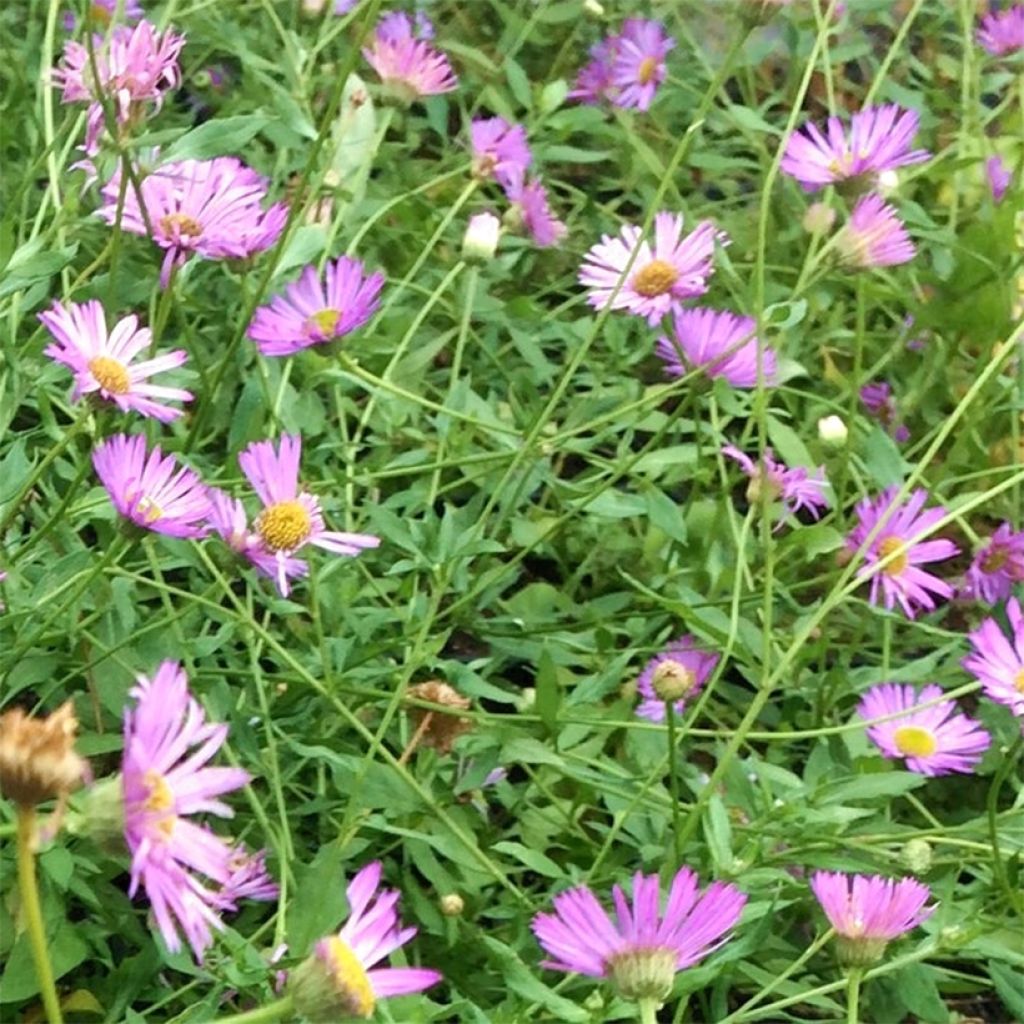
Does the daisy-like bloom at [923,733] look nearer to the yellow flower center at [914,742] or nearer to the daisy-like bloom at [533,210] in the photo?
the yellow flower center at [914,742]

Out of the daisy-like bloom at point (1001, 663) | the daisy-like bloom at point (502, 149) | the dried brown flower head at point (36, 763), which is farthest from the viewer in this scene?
the daisy-like bloom at point (502, 149)

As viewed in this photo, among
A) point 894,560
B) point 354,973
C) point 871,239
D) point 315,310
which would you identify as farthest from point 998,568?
point 354,973

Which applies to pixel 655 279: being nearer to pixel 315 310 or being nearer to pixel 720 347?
pixel 720 347

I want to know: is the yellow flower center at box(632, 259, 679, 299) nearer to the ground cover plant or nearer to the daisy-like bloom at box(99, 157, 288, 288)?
the ground cover plant

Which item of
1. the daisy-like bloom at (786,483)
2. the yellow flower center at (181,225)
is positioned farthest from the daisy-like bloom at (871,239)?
the yellow flower center at (181,225)

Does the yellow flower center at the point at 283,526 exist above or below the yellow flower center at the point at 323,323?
below

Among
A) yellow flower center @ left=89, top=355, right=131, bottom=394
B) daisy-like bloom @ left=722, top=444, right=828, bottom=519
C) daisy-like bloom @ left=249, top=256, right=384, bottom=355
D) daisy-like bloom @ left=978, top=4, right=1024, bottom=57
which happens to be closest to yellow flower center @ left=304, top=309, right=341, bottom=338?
daisy-like bloom @ left=249, top=256, right=384, bottom=355

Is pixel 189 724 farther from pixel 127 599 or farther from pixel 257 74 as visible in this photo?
pixel 257 74
